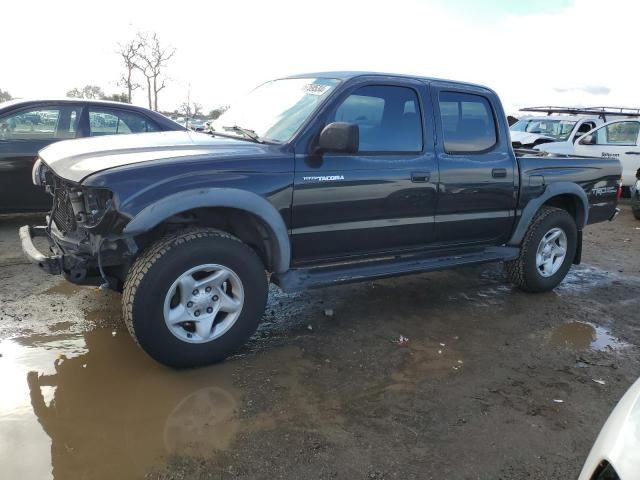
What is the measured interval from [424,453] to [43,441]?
1940 millimetres

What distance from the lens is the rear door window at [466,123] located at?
440cm

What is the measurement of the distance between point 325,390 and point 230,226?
4.23 ft

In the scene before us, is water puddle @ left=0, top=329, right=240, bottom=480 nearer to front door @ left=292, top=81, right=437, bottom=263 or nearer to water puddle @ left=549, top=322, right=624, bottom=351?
front door @ left=292, top=81, right=437, bottom=263

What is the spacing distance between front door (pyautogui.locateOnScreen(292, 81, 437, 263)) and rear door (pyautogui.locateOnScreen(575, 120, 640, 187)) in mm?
8697

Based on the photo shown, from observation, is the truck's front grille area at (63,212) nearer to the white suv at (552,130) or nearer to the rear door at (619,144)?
the white suv at (552,130)

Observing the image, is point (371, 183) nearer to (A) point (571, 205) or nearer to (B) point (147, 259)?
(B) point (147, 259)

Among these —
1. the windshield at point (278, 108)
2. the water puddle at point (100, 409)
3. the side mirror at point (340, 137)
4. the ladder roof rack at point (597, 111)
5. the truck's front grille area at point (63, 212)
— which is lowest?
the water puddle at point (100, 409)

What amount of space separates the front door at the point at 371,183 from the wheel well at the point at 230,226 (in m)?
0.21

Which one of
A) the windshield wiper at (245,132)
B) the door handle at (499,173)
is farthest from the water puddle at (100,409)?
the door handle at (499,173)

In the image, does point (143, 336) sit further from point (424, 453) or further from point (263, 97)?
point (263, 97)

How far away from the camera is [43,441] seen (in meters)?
2.66

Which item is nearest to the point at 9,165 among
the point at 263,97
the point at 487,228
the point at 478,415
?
the point at 263,97

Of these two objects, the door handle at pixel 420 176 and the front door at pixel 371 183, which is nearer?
the front door at pixel 371 183

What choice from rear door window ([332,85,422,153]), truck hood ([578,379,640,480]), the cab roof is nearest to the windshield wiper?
rear door window ([332,85,422,153])
